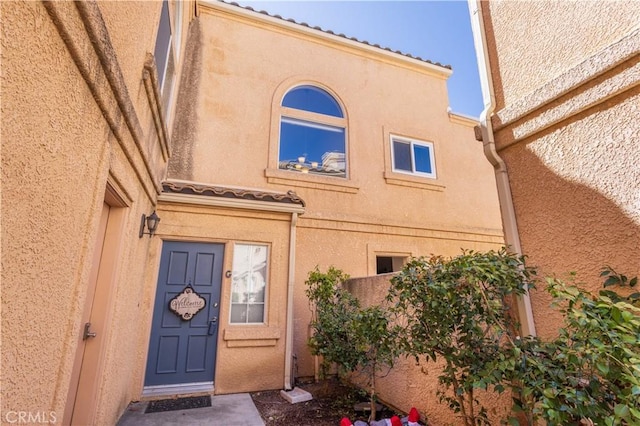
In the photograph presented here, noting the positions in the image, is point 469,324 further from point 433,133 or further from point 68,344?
point 433,133

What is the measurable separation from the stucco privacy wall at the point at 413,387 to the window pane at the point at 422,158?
5.19 metres

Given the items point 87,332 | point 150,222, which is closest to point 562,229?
point 87,332

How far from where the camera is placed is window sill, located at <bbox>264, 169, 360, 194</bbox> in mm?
8016

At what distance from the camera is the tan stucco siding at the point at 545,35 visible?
2.78 metres

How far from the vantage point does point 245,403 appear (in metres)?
5.43

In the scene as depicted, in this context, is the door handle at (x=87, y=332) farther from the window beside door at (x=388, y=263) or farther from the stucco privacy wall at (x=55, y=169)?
the window beside door at (x=388, y=263)

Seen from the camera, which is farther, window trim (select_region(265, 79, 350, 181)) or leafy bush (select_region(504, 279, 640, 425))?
window trim (select_region(265, 79, 350, 181))

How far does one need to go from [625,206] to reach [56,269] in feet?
14.5

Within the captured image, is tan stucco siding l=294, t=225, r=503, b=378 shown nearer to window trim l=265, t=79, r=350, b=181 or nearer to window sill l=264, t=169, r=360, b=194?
window sill l=264, t=169, r=360, b=194

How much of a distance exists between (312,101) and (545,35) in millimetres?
6632

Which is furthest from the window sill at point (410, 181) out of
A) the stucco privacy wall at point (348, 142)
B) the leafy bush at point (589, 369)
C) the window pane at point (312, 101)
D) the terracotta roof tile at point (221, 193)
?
the leafy bush at point (589, 369)

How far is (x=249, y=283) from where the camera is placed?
21.6 feet

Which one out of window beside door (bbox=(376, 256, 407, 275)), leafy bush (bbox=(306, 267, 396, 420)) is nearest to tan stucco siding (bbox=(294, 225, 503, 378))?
window beside door (bbox=(376, 256, 407, 275))

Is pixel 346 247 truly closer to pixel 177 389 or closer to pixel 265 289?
pixel 265 289
